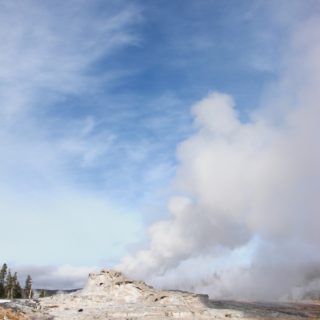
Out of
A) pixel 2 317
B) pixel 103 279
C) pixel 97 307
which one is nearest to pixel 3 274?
pixel 103 279

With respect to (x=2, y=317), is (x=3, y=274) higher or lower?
higher

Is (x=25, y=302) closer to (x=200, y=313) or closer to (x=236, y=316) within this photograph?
(x=200, y=313)

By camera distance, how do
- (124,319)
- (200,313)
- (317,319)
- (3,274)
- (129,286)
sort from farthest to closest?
1. (3,274)
2. (317,319)
3. (129,286)
4. (200,313)
5. (124,319)

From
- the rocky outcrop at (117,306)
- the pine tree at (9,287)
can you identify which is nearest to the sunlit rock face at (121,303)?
the rocky outcrop at (117,306)

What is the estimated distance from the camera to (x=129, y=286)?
358 feet

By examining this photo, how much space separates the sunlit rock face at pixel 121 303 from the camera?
90062 millimetres

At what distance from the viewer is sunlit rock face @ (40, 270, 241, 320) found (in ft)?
295

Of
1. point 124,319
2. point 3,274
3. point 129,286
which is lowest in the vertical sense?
point 124,319

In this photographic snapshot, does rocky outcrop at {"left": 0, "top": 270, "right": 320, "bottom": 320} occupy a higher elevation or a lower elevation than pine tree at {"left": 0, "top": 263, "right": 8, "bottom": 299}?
lower

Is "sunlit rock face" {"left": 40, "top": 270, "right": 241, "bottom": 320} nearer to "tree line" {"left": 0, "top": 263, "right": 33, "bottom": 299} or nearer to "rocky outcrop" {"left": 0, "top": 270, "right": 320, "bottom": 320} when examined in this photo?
"rocky outcrop" {"left": 0, "top": 270, "right": 320, "bottom": 320}

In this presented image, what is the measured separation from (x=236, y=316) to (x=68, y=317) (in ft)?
120

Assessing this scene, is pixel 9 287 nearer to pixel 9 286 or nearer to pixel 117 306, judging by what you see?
pixel 9 286

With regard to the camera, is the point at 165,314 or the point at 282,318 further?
the point at 282,318

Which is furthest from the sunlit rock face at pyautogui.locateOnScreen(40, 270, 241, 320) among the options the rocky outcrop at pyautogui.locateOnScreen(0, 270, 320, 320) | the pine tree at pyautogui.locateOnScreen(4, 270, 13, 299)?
the pine tree at pyautogui.locateOnScreen(4, 270, 13, 299)
